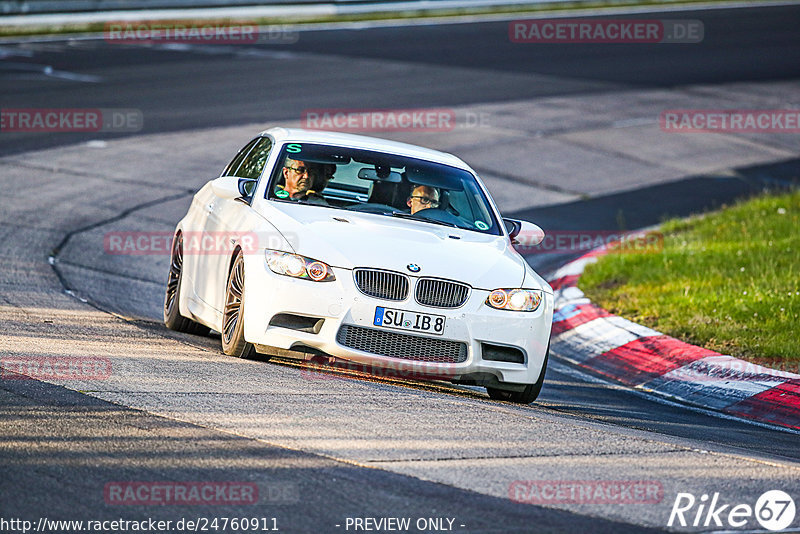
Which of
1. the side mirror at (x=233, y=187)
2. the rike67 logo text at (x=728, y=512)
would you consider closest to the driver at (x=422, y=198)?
the side mirror at (x=233, y=187)

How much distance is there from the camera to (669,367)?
10227 millimetres

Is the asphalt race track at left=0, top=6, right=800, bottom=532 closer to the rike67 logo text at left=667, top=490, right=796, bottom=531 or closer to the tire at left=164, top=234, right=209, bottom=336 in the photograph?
the rike67 logo text at left=667, top=490, right=796, bottom=531

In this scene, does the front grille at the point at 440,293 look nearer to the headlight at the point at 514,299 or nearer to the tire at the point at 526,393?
the headlight at the point at 514,299

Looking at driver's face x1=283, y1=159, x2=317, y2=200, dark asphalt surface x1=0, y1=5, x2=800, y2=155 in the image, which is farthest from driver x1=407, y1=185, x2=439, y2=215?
dark asphalt surface x1=0, y1=5, x2=800, y2=155

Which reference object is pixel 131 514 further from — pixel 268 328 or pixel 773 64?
pixel 773 64

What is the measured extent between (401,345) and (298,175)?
1.85 m

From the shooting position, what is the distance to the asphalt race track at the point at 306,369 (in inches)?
215

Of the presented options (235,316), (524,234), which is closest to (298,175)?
(235,316)

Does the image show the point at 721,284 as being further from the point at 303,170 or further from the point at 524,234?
the point at 303,170

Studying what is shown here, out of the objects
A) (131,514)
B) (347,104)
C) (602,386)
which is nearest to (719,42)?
(347,104)

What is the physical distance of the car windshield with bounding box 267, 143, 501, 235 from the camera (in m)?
9.00

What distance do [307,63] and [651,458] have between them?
21750 mm

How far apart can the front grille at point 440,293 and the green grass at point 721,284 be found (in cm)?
330

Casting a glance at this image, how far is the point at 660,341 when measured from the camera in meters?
10.8
